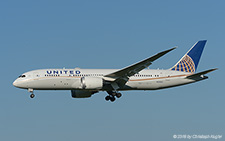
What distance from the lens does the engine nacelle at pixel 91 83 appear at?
48.4 meters

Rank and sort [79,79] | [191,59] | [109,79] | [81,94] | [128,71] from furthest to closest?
[191,59], [81,94], [109,79], [79,79], [128,71]

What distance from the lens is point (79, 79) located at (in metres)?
49.3

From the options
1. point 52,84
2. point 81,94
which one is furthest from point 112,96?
point 52,84

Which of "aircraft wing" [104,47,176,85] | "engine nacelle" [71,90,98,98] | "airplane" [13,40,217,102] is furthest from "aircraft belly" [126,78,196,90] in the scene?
"engine nacelle" [71,90,98,98]

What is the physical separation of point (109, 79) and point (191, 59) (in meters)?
12.9

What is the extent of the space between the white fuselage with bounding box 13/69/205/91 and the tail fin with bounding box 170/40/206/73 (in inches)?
74.9

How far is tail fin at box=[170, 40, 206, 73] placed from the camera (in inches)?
2196

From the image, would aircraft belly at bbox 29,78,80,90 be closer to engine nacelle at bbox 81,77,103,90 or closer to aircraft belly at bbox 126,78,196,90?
engine nacelle at bbox 81,77,103,90

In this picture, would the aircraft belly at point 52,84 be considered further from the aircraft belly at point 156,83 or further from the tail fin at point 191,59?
the tail fin at point 191,59

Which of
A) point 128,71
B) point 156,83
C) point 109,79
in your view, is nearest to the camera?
point 128,71

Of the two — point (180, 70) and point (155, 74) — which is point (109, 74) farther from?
point (180, 70)

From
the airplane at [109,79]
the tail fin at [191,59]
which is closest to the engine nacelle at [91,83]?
the airplane at [109,79]

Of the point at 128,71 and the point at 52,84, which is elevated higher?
the point at 128,71

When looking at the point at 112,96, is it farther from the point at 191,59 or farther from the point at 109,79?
the point at 191,59
